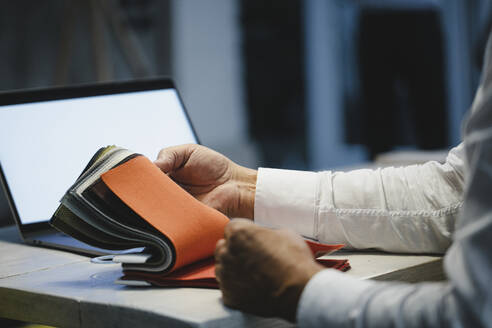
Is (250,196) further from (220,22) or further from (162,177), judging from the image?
(220,22)

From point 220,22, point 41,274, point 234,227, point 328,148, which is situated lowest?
point 328,148

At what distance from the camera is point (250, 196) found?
94cm

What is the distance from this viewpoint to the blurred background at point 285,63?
3.17 meters

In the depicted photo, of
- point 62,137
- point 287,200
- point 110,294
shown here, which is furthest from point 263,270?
point 62,137

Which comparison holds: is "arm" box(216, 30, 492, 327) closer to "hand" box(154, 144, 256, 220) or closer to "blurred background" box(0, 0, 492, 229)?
"hand" box(154, 144, 256, 220)

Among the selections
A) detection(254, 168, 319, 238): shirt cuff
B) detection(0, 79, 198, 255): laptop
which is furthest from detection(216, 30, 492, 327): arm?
detection(0, 79, 198, 255): laptop

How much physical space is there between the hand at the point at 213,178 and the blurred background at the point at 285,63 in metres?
2.05

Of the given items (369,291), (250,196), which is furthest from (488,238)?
(250,196)

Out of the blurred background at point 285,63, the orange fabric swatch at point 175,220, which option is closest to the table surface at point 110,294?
the orange fabric swatch at point 175,220

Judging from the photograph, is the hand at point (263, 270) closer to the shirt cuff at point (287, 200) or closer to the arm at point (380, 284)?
the arm at point (380, 284)

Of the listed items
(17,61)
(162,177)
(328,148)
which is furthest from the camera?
(328,148)

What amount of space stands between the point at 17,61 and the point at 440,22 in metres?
2.88

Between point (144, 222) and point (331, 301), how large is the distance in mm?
256

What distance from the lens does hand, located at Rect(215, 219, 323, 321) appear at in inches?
22.7
